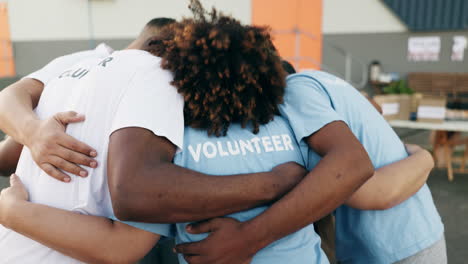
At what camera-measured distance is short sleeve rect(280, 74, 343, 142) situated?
1196 millimetres

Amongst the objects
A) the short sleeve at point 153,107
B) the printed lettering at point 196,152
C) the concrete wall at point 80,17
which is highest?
the concrete wall at point 80,17

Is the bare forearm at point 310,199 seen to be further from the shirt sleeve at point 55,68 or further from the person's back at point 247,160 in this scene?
the shirt sleeve at point 55,68

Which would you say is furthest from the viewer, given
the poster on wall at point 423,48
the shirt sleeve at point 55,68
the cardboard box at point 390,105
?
the poster on wall at point 423,48

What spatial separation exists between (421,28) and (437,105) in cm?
388

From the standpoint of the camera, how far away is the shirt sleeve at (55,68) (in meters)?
1.58

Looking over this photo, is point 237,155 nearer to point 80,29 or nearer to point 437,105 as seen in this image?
point 437,105

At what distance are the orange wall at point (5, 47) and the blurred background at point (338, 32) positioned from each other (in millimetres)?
29

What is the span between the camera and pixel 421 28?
7.54 m

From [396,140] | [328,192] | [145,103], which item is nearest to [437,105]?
[396,140]

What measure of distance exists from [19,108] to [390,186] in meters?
1.28

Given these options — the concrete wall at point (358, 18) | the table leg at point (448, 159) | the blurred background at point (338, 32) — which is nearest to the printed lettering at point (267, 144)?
the table leg at point (448, 159)

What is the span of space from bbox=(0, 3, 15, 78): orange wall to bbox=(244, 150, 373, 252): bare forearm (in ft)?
32.3

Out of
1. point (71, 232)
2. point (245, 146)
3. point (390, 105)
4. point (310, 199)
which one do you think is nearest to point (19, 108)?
point (71, 232)

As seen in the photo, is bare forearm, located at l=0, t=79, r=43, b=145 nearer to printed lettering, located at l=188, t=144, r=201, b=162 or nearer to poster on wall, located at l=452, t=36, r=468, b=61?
printed lettering, located at l=188, t=144, r=201, b=162
